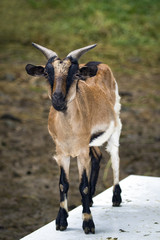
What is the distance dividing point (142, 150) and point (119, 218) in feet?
17.4

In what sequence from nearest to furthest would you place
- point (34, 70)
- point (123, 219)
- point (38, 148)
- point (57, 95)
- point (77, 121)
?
1. point (57, 95)
2. point (34, 70)
3. point (77, 121)
4. point (123, 219)
5. point (38, 148)

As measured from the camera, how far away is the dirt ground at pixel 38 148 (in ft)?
→ 25.3

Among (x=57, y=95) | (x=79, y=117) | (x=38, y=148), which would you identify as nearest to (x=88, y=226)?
(x=79, y=117)

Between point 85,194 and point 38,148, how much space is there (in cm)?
575

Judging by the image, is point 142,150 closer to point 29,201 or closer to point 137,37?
point 29,201

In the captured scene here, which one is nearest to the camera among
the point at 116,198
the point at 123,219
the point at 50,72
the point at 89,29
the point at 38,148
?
the point at 50,72

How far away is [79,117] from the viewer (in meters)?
4.54

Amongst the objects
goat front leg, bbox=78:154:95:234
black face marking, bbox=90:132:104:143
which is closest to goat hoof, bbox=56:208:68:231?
goat front leg, bbox=78:154:95:234

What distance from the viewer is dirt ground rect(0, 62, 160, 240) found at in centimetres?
771

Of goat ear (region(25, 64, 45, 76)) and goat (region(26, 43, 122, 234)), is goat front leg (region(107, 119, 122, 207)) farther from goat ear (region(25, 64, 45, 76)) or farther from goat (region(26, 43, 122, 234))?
goat ear (region(25, 64, 45, 76))

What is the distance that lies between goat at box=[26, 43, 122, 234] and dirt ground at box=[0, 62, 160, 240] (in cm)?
225

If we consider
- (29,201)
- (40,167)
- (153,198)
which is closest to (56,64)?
(153,198)

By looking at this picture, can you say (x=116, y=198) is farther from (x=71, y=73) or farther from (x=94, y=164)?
(x=71, y=73)

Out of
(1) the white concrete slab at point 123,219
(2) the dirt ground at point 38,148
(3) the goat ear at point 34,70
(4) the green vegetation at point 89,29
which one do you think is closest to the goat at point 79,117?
(3) the goat ear at point 34,70
